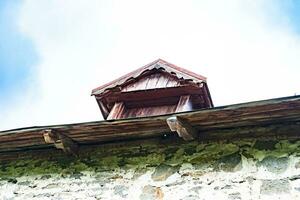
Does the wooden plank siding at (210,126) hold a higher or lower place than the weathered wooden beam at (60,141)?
lower

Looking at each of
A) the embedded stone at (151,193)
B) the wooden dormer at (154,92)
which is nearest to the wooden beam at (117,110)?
the wooden dormer at (154,92)

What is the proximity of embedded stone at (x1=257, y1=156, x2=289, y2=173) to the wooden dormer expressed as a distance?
1.76m

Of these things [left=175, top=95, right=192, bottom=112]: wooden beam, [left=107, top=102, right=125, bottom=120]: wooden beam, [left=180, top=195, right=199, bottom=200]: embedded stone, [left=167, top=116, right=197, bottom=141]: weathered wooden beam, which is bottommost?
[left=180, top=195, right=199, bottom=200]: embedded stone

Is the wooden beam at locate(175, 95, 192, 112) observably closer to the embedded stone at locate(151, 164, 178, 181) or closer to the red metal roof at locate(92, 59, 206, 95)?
the red metal roof at locate(92, 59, 206, 95)

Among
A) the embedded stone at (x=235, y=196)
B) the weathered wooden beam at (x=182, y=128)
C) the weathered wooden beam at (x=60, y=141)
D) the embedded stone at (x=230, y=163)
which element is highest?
the weathered wooden beam at (x=60, y=141)

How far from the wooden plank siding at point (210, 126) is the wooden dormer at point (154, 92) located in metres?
1.09

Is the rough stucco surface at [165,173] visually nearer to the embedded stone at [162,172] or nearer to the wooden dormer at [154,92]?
the embedded stone at [162,172]

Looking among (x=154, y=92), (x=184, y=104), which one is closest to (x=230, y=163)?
(x=184, y=104)

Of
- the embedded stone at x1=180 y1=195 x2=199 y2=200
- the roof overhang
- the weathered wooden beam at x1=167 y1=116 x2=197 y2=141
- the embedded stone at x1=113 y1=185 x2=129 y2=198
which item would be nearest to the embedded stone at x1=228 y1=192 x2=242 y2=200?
the embedded stone at x1=180 y1=195 x2=199 y2=200

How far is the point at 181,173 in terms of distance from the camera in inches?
197

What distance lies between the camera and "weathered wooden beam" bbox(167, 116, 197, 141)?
4.88 m

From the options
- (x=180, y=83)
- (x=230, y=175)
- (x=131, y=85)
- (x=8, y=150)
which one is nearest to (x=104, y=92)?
(x=131, y=85)

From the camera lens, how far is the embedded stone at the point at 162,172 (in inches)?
199

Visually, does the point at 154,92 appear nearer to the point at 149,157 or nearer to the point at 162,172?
the point at 149,157
